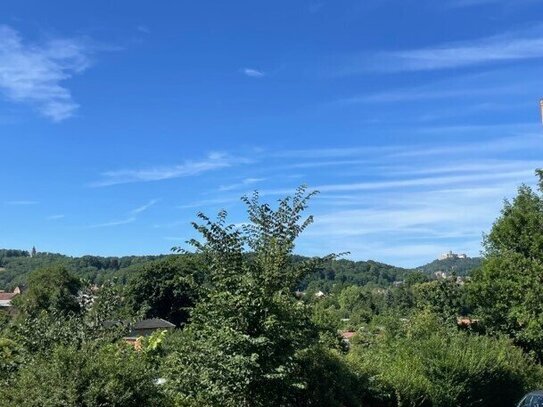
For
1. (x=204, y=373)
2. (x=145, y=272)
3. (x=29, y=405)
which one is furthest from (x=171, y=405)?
(x=145, y=272)

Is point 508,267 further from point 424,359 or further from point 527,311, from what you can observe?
point 424,359

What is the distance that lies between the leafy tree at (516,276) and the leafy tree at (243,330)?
29.6 m

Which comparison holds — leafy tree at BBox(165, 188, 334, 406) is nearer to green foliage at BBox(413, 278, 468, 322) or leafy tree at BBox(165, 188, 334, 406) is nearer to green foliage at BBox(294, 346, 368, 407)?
green foliage at BBox(294, 346, 368, 407)

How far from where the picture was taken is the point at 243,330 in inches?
474

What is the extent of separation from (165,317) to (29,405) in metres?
81.5

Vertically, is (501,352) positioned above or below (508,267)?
below

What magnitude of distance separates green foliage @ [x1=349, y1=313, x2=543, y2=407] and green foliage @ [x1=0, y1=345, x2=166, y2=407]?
8735 millimetres

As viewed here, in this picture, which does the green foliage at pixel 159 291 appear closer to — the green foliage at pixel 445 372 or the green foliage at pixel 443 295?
the green foliage at pixel 443 295

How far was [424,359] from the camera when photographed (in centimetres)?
2245

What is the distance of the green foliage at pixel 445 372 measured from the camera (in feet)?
63.5

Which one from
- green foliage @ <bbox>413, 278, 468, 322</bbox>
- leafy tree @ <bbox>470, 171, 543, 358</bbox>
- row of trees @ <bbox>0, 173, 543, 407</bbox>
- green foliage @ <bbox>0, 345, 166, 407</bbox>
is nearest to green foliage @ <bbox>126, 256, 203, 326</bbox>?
green foliage @ <bbox>413, 278, 468, 322</bbox>

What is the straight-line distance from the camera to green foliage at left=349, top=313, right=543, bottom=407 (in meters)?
19.4

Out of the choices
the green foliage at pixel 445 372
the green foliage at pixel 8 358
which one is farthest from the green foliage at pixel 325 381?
the green foliage at pixel 8 358

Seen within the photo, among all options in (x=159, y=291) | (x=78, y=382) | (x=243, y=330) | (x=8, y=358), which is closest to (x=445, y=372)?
(x=243, y=330)
